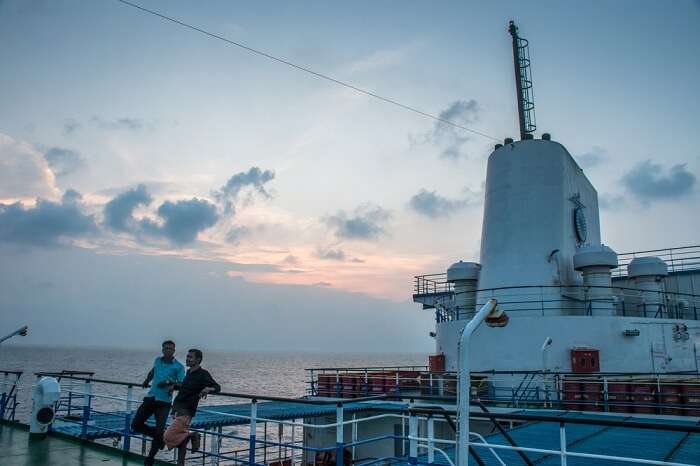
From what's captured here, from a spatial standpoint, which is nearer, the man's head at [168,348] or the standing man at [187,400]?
the standing man at [187,400]

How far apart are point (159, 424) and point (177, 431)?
88cm

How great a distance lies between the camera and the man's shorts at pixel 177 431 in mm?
7340

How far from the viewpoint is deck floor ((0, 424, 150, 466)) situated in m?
8.44

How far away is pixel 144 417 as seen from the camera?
8.23 metres

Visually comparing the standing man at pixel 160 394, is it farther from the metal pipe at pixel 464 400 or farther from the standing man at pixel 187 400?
the metal pipe at pixel 464 400

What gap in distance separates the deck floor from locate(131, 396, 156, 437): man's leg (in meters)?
0.69

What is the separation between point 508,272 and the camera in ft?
70.2

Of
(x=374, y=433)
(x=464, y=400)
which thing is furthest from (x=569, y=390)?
(x=464, y=400)

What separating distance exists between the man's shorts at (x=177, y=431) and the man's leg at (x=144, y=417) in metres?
0.92

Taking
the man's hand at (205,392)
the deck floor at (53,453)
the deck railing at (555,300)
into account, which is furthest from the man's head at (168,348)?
the deck railing at (555,300)

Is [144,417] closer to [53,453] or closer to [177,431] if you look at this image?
[177,431]

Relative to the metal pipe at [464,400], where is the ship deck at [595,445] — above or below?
below

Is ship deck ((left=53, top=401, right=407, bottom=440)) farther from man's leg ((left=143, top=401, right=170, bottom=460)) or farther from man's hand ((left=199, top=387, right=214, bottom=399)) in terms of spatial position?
man's leg ((left=143, top=401, right=170, bottom=460))

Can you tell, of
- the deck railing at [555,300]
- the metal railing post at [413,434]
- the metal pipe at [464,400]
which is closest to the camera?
the metal pipe at [464,400]
